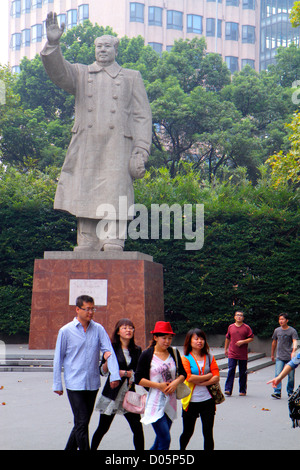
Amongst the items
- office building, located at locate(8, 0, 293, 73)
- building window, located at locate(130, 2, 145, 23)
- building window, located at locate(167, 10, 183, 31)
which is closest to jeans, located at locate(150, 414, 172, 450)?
office building, located at locate(8, 0, 293, 73)

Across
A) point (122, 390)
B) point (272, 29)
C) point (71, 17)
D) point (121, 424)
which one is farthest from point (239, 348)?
point (272, 29)

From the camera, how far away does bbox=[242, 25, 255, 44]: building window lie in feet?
186

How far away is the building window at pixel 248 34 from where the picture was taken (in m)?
56.6

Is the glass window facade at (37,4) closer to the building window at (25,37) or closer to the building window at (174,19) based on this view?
the building window at (25,37)

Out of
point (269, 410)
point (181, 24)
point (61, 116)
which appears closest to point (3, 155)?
point (61, 116)

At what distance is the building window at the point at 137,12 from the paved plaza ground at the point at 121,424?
151ft

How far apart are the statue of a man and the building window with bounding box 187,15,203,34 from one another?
42.8 meters

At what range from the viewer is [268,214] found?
17.0 metres

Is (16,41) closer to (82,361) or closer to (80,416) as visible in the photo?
(82,361)

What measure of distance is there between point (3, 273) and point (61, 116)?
16.0 meters

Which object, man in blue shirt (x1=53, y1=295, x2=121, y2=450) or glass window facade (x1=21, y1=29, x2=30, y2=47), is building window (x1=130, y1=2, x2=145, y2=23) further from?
man in blue shirt (x1=53, y1=295, x2=121, y2=450)

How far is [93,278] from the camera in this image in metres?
12.8
